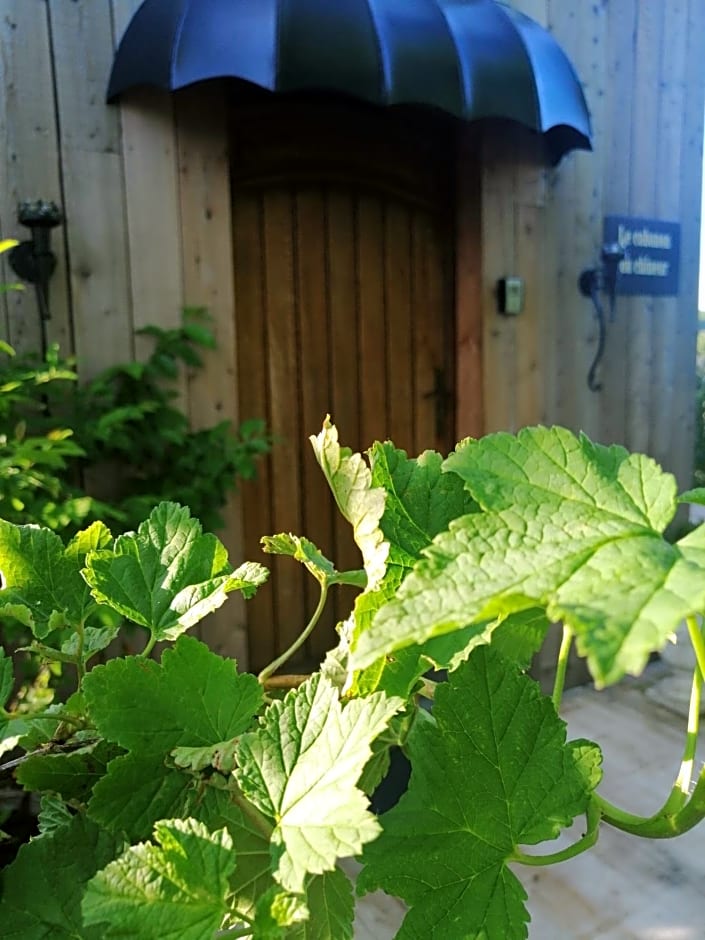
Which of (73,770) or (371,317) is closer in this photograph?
(73,770)

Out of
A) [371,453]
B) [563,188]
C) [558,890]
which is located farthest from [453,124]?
[371,453]

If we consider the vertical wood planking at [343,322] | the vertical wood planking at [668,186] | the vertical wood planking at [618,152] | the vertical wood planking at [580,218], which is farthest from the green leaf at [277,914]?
the vertical wood planking at [668,186]

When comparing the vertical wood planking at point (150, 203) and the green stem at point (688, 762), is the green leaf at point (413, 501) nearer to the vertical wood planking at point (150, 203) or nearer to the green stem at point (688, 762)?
the green stem at point (688, 762)

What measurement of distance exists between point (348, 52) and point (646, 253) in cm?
200

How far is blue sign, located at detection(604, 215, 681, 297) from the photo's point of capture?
11.8ft

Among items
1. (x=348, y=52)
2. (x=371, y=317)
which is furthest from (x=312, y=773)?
(x=371, y=317)

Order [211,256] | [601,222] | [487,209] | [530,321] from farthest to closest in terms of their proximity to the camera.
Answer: [601,222], [530,321], [487,209], [211,256]

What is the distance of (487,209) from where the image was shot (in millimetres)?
3188

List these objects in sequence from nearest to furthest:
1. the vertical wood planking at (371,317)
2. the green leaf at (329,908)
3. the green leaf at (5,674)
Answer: the green leaf at (329,908) → the green leaf at (5,674) → the vertical wood planking at (371,317)

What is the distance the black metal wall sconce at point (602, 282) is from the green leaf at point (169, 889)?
3.51 m

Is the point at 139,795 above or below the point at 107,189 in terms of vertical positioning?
below

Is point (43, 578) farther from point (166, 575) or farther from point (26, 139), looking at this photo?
point (26, 139)

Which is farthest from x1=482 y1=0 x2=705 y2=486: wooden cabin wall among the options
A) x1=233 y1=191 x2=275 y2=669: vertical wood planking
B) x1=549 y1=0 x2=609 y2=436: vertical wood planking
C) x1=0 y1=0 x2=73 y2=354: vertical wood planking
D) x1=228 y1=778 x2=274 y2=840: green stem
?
x1=228 y1=778 x2=274 y2=840: green stem

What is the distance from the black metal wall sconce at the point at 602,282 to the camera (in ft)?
11.4
